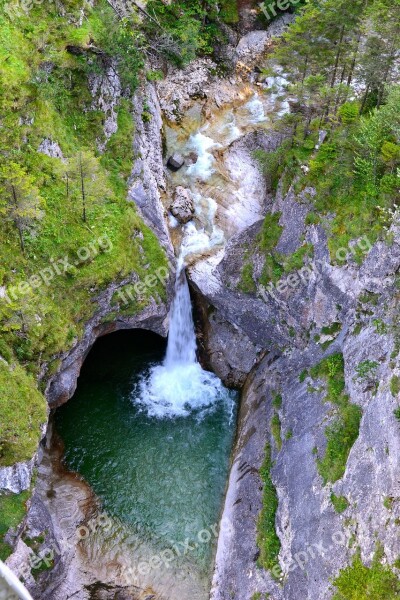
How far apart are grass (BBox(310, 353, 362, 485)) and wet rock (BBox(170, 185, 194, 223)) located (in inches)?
616

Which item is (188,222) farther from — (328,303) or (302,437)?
(302,437)

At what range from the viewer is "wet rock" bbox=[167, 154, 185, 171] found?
34.5m

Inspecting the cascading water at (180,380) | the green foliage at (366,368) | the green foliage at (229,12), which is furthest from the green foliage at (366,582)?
the green foliage at (229,12)

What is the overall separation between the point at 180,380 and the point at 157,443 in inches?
202

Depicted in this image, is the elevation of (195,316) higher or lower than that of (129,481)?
higher

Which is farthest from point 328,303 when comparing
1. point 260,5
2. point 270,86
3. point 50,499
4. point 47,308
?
point 260,5

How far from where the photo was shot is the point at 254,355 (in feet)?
101

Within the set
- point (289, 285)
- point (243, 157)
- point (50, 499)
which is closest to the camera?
point (50, 499)

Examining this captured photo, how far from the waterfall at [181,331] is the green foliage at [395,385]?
16.3m

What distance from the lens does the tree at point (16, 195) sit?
2058 centimetres

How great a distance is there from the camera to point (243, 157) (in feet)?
117

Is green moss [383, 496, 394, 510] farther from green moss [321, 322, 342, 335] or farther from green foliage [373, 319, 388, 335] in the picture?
green moss [321, 322, 342, 335]

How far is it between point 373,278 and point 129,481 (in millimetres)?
17109

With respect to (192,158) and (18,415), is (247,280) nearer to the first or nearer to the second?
(192,158)
